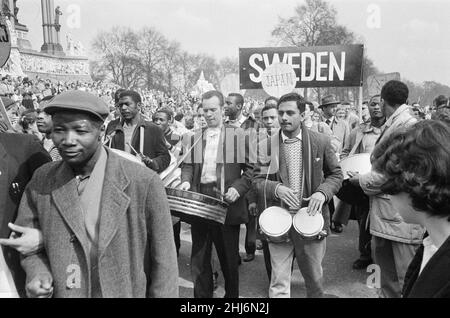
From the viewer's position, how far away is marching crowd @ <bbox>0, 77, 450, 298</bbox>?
1.48 meters

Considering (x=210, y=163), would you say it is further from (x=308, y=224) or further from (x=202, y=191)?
(x=308, y=224)

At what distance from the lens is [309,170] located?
9.93 ft

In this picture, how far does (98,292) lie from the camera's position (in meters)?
1.67

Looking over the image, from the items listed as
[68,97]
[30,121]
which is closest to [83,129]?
[68,97]

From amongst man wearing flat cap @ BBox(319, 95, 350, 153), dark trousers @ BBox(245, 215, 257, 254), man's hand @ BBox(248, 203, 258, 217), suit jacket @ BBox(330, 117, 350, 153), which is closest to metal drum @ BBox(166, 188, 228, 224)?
man's hand @ BBox(248, 203, 258, 217)

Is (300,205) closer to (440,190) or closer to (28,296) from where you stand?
(440,190)

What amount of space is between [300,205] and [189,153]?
1.09 m

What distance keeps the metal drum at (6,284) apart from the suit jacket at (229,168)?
67.4 inches

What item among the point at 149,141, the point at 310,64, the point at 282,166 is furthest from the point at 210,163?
the point at 310,64

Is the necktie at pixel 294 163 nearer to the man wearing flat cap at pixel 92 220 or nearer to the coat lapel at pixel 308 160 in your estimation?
the coat lapel at pixel 308 160

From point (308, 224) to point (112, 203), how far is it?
167cm

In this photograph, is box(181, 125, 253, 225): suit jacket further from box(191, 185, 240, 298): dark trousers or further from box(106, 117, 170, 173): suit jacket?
box(106, 117, 170, 173): suit jacket

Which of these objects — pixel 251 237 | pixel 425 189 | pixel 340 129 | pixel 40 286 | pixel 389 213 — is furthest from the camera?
pixel 340 129
